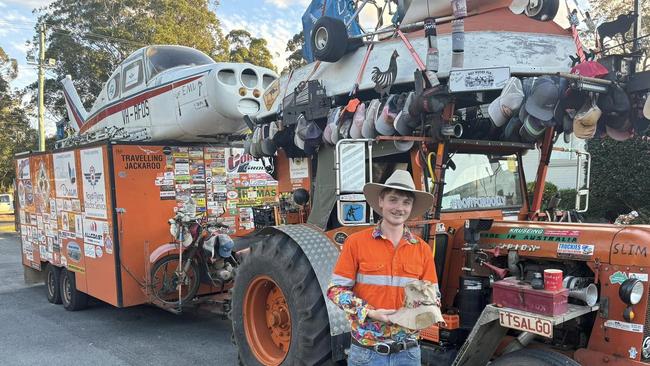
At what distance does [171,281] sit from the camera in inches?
263

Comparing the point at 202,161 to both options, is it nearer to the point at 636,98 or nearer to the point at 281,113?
the point at 281,113

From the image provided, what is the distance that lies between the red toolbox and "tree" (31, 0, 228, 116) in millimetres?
22392

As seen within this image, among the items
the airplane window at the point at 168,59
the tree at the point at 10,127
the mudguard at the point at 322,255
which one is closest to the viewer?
the mudguard at the point at 322,255

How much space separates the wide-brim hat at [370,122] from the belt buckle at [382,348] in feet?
6.13

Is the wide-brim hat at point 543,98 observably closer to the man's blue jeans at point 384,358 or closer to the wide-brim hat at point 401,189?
the wide-brim hat at point 401,189

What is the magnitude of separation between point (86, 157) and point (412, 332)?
19.0 ft

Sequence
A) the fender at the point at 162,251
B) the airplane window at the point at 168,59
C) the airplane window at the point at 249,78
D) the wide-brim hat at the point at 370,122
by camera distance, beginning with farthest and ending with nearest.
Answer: the airplane window at the point at 168,59 < the airplane window at the point at 249,78 < the fender at the point at 162,251 < the wide-brim hat at the point at 370,122

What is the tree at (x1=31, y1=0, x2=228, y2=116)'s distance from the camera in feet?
76.3

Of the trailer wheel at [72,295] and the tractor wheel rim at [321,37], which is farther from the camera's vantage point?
the trailer wheel at [72,295]

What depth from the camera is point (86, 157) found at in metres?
6.91

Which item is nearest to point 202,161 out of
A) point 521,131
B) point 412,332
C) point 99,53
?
point 521,131

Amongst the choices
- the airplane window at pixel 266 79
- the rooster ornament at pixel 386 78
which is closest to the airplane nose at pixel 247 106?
the airplane window at pixel 266 79

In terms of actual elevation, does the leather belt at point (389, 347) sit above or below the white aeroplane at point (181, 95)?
below

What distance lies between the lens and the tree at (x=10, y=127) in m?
28.6
